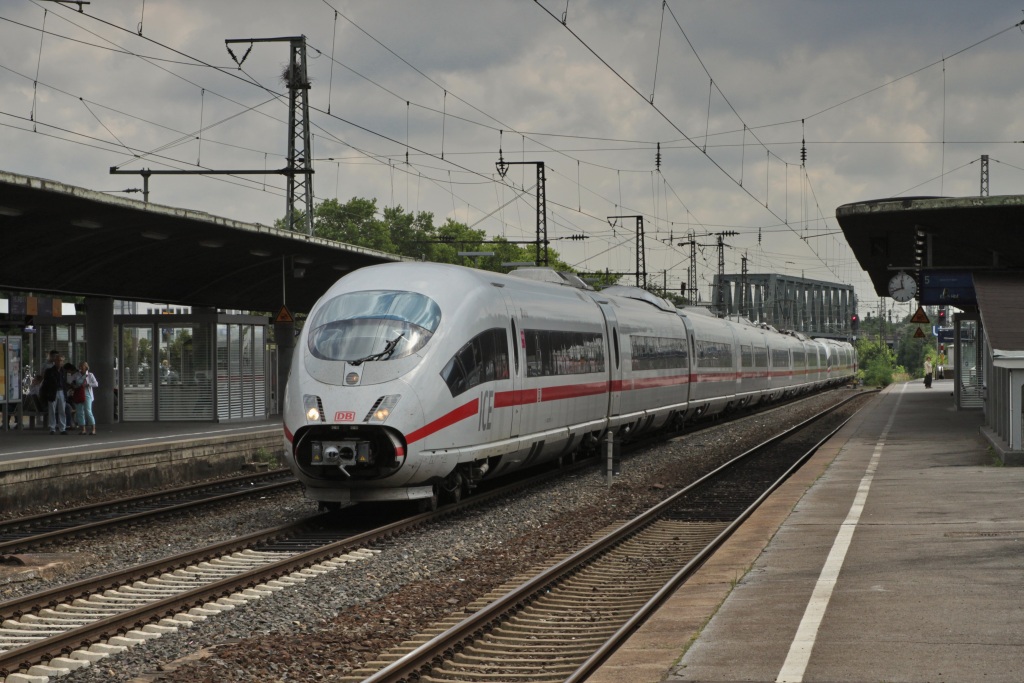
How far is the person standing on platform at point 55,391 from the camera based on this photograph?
24375mm

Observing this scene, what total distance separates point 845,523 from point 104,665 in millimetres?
7951

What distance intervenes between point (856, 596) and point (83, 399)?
61.9 feet

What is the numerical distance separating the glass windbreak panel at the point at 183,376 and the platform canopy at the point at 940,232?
14229 mm

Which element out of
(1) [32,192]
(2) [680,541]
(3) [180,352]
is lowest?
(2) [680,541]

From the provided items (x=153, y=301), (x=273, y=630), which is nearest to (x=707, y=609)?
(x=273, y=630)

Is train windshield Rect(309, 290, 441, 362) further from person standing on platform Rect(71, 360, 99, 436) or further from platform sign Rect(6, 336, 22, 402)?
platform sign Rect(6, 336, 22, 402)

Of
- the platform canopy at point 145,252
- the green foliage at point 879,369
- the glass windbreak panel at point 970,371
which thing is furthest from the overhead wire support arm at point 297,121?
the green foliage at point 879,369

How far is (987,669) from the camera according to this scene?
680 centimetres

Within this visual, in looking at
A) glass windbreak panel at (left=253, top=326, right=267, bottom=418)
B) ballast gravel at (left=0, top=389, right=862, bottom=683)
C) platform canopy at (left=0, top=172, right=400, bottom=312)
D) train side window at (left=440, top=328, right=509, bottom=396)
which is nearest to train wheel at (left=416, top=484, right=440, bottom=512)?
ballast gravel at (left=0, top=389, right=862, bottom=683)

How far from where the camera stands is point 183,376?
28.0m

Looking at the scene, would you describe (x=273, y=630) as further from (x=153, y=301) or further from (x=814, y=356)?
(x=814, y=356)

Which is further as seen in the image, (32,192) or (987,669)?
(32,192)

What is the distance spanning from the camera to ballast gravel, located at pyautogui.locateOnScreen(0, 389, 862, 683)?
8.22m

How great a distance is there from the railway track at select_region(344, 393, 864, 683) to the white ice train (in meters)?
2.35
